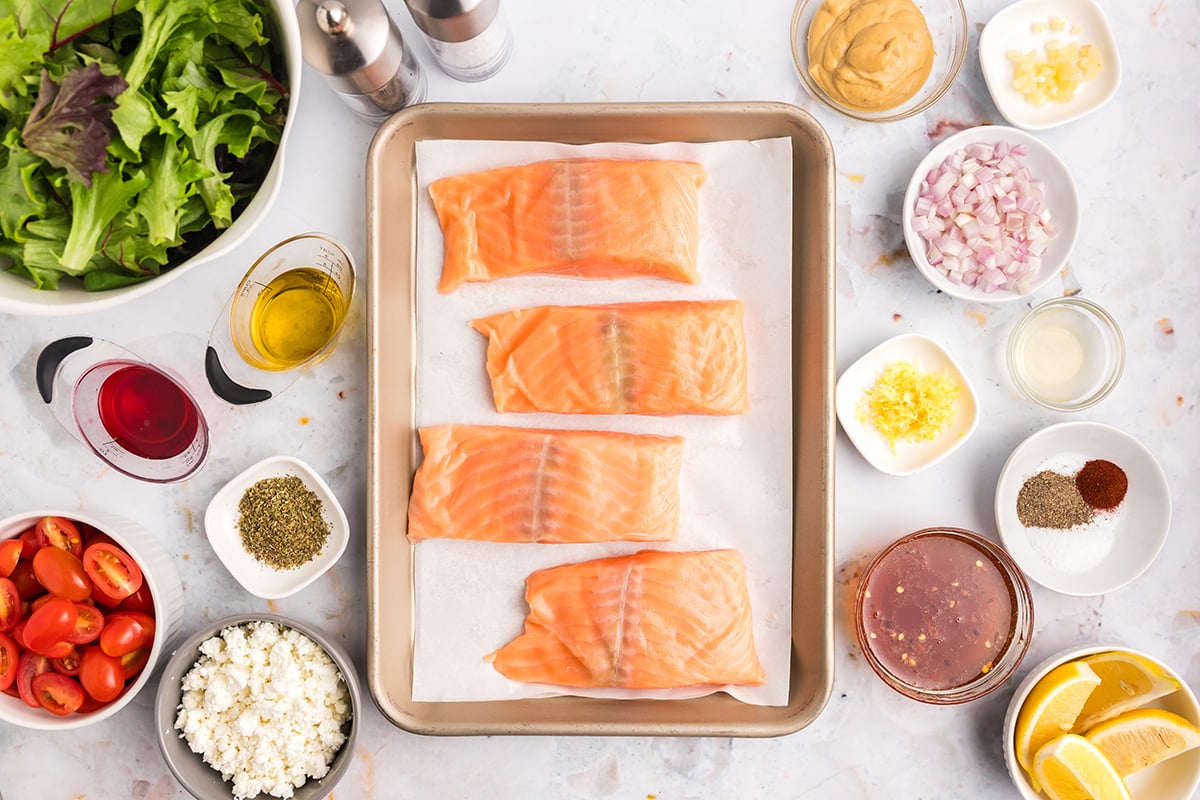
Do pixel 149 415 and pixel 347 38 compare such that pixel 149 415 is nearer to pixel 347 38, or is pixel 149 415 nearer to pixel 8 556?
pixel 8 556

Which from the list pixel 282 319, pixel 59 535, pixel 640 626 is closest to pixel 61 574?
pixel 59 535

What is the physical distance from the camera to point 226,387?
1804mm

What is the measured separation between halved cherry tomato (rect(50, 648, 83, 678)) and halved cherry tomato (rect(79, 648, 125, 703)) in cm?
3

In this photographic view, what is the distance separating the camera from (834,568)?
1.77 metres

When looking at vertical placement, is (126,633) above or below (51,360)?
below

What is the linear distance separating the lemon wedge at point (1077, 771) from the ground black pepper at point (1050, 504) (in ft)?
1.49

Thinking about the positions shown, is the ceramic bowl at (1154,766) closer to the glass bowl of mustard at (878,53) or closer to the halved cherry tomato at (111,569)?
the glass bowl of mustard at (878,53)

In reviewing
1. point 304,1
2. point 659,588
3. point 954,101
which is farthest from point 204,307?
point 954,101

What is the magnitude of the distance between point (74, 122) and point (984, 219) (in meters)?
1.76

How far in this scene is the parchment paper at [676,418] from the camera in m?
1.79

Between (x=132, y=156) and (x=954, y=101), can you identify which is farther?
(x=954, y=101)

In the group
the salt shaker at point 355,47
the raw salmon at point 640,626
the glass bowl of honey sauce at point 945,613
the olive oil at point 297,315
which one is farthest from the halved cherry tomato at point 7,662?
the glass bowl of honey sauce at point 945,613

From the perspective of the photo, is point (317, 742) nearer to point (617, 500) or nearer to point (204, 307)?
point (617, 500)

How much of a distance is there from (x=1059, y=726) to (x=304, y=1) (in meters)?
2.14
